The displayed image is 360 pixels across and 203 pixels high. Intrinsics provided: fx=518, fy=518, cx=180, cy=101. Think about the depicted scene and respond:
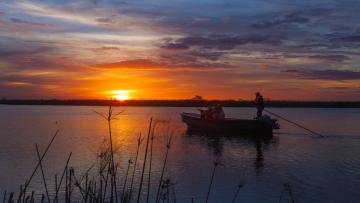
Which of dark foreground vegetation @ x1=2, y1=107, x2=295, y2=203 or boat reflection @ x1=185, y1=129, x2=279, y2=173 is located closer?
dark foreground vegetation @ x1=2, y1=107, x2=295, y2=203

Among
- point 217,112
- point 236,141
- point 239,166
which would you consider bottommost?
point 239,166

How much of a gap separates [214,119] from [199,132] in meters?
2.62

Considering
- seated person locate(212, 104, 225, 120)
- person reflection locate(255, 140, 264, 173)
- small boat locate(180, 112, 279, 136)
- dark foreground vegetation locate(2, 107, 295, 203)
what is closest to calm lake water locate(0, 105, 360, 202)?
person reflection locate(255, 140, 264, 173)

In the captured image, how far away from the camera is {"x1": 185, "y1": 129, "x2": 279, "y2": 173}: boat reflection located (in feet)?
82.1

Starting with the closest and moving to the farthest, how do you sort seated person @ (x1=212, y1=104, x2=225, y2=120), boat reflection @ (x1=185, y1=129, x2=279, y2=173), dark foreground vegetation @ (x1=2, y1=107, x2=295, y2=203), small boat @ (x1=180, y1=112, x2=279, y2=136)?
dark foreground vegetation @ (x1=2, y1=107, x2=295, y2=203) → boat reflection @ (x1=185, y1=129, x2=279, y2=173) → small boat @ (x1=180, y1=112, x2=279, y2=136) → seated person @ (x1=212, y1=104, x2=225, y2=120)

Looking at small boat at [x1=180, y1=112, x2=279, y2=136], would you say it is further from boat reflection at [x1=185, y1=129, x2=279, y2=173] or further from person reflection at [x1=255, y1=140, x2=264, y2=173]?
person reflection at [x1=255, y1=140, x2=264, y2=173]

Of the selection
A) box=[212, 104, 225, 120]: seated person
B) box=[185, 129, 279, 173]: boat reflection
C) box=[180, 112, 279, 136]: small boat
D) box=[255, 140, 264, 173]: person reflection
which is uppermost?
box=[212, 104, 225, 120]: seated person

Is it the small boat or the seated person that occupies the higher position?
the seated person

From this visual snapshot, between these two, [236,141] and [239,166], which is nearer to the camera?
[239,166]

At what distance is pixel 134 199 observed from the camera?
1234 centimetres

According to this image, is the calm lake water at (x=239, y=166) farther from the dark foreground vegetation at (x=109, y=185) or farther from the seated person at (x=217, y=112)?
the seated person at (x=217, y=112)

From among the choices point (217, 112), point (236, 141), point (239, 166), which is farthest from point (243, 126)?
point (239, 166)

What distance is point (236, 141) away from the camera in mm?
29938

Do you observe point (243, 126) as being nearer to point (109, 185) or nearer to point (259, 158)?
point (259, 158)
